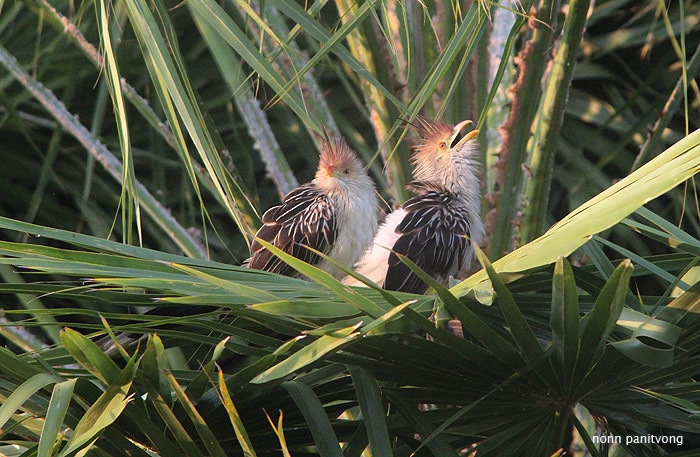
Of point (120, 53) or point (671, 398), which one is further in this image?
point (120, 53)

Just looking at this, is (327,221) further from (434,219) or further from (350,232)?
(434,219)

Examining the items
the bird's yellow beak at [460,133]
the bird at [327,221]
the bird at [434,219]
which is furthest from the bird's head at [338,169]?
the bird's yellow beak at [460,133]

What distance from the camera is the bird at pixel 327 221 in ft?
8.52

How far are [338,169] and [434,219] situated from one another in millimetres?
393

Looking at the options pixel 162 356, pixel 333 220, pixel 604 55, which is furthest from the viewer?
pixel 604 55

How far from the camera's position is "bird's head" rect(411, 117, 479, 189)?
2.72 metres

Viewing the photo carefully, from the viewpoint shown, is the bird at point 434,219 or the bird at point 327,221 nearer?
the bird at point 434,219

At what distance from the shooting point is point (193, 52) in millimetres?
3875

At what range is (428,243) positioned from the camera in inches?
96.0

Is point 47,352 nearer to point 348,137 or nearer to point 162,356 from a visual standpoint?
point 162,356

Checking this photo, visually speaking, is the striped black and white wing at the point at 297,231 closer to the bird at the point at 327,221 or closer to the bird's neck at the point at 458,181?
the bird at the point at 327,221

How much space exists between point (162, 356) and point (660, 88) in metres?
3.12

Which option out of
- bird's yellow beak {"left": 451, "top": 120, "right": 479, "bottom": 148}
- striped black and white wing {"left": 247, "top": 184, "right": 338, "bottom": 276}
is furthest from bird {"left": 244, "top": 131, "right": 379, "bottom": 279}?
bird's yellow beak {"left": 451, "top": 120, "right": 479, "bottom": 148}

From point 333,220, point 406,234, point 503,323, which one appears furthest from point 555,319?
point 333,220
